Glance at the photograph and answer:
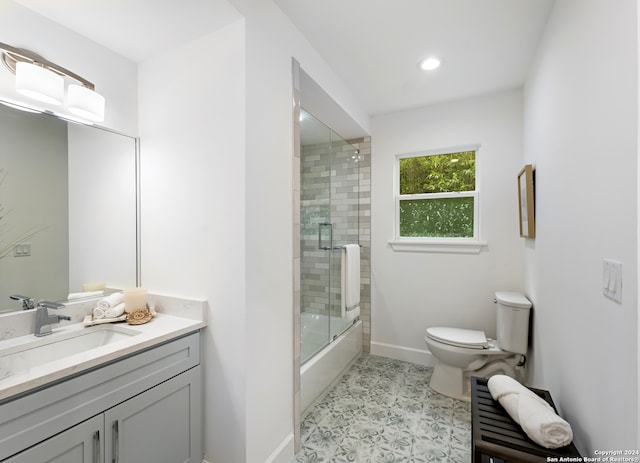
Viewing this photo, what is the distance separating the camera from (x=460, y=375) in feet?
7.94

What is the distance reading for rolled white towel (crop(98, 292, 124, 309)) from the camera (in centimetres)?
157

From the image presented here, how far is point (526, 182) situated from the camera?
2.06m

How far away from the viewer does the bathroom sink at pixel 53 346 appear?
4.01ft

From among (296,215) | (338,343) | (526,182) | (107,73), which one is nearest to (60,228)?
(107,73)

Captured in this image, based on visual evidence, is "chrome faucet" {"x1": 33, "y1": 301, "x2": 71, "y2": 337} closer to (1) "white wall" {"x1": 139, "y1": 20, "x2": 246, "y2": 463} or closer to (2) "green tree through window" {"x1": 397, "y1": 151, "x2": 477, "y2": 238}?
(1) "white wall" {"x1": 139, "y1": 20, "x2": 246, "y2": 463}

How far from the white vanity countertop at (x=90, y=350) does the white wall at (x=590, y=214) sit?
1579mm

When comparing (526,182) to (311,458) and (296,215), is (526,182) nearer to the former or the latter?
(296,215)

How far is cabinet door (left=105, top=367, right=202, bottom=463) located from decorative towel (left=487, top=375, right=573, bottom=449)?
55.9 inches

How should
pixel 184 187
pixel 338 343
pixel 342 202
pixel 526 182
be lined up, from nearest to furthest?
pixel 184 187 < pixel 526 182 < pixel 338 343 < pixel 342 202

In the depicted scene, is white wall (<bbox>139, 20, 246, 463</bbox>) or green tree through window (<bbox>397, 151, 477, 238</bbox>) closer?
white wall (<bbox>139, 20, 246, 463</bbox>)

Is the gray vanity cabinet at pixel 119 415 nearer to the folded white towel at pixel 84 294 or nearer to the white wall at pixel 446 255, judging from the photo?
the folded white towel at pixel 84 294

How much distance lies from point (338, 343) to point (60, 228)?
2.10 meters

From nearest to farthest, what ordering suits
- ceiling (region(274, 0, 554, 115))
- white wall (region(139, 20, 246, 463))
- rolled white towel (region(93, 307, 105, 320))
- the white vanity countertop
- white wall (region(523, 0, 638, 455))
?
white wall (region(523, 0, 638, 455))
the white vanity countertop
white wall (region(139, 20, 246, 463))
rolled white towel (region(93, 307, 105, 320))
ceiling (region(274, 0, 554, 115))

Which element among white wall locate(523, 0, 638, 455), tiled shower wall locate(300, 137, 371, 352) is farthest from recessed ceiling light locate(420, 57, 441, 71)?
tiled shower wall locate(300, 137, 371, 352)
